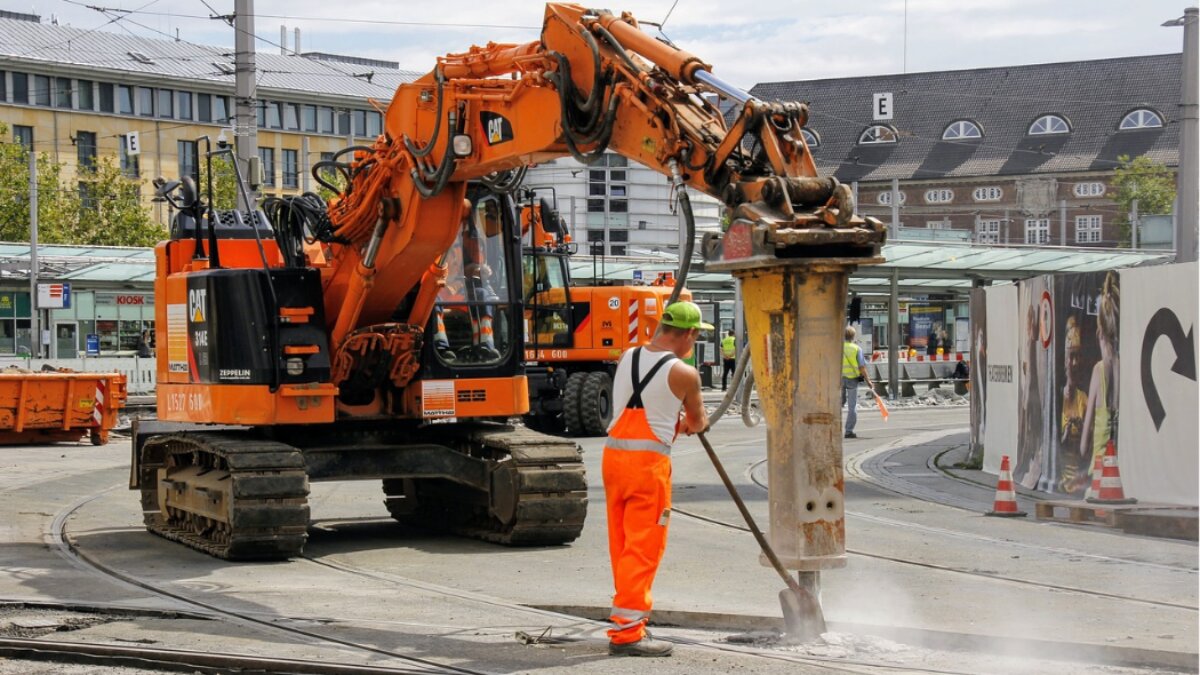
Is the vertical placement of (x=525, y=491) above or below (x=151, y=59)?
below

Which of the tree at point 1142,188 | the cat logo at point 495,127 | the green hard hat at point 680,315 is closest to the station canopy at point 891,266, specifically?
the cat logo at point 495,127

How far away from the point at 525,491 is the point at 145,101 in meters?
80.1

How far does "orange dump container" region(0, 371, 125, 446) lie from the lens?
1069 inches

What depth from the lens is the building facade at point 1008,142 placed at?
95188 millimetres

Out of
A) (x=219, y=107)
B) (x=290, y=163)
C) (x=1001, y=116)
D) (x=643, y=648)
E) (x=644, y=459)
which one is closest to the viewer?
(x=643, y=648)

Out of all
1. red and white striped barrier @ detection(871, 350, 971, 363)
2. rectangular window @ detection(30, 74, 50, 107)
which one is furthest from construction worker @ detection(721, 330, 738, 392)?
rectangular window @ detection(30, 74, 50, 107)

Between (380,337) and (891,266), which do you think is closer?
(380,337)

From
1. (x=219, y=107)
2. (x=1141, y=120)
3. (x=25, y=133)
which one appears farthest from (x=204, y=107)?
(x=1141, y=120)

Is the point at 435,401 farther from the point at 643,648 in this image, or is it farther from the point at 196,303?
the point at 643,648

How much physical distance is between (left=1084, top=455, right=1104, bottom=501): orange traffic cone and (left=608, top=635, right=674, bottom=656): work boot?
8477 millimetres

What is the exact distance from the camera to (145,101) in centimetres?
8862

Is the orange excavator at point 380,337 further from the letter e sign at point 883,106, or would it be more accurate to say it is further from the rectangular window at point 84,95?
the rectangular window at point 84,95

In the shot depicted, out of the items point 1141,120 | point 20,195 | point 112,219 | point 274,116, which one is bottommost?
point 112,219

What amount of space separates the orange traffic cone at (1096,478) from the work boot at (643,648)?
8477 millimetres
